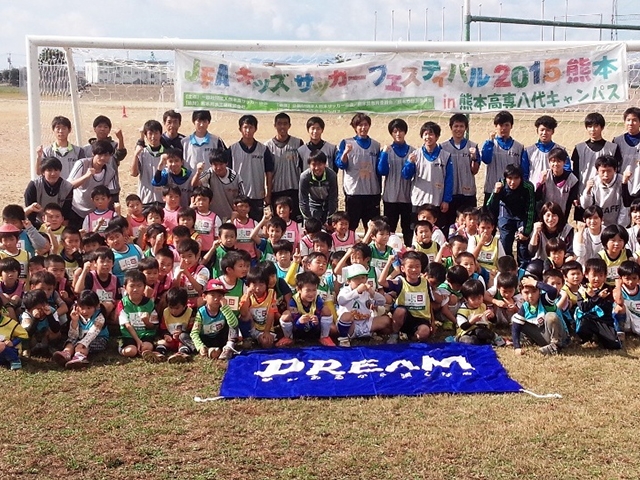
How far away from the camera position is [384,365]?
5.16 m

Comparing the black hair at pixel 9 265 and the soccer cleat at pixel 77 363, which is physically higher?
the black hair at pixel 9 265

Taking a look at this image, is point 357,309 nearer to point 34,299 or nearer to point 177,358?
point 177,358

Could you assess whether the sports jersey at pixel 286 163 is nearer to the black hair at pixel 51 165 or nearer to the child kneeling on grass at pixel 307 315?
the child kneeling on grass at pixel 307 315

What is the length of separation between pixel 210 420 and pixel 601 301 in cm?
328

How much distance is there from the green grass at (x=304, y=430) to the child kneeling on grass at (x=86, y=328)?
11.2 inches

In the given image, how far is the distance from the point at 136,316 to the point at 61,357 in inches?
25.1

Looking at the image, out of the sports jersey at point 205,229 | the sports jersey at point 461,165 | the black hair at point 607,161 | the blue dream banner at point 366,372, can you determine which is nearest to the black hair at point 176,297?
the blue dream banner at point 366,372

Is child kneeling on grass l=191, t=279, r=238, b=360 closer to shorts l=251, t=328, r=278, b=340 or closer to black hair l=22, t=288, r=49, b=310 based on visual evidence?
shorts l=251, t=328, r=278, b=340

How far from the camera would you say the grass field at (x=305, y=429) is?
3654 mm

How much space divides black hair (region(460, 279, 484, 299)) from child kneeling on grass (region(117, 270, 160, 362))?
8.30ft

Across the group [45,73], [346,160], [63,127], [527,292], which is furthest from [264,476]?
[45,73]

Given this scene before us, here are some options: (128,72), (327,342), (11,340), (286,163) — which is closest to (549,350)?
(327,342)

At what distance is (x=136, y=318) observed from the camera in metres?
5.49

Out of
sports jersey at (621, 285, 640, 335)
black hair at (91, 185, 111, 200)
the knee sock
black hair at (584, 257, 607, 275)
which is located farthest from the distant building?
sports jersey at (621, 285, 640, 335)
